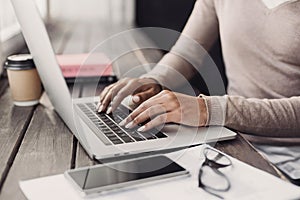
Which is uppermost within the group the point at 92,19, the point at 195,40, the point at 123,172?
the point at 123,172

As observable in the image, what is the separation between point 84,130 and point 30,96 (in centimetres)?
36

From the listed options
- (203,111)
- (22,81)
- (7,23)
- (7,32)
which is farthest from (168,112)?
(7,23)

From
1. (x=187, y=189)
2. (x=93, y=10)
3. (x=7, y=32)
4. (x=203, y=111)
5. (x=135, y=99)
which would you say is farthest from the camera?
(x=93, y=10)

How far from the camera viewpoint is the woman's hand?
100 cm

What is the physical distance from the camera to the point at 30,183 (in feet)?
2.51

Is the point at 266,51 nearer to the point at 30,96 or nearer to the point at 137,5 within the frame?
the point at 30,96

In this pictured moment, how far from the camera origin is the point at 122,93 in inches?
45.8

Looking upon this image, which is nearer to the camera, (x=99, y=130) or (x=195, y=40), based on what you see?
(x=99, y=130)

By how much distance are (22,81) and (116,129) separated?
413 mm

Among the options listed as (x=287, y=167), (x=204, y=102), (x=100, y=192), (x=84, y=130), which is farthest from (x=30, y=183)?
(x=287, y=167)

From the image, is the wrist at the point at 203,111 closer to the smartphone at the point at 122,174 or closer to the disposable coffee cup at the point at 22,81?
the smartphone at the point at 122,174

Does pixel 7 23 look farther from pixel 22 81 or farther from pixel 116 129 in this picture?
pixel 116 129

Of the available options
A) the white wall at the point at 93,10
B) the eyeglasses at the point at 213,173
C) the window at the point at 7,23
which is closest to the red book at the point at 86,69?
the window at the point at 7,23

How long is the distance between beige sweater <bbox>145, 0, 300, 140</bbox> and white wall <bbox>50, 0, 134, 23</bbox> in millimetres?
1764
